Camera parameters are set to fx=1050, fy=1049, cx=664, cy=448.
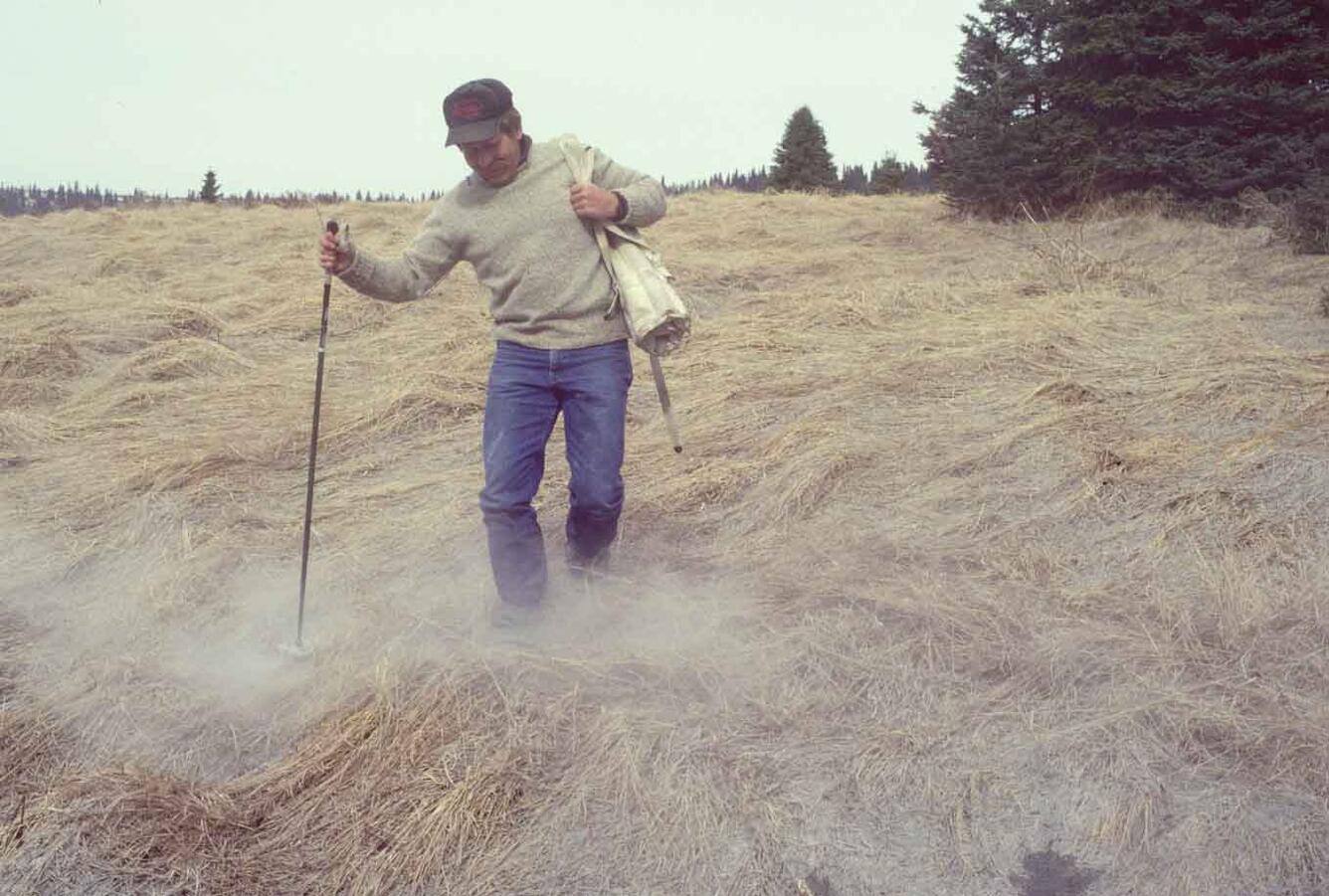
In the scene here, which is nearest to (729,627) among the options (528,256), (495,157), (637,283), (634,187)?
(637,283)

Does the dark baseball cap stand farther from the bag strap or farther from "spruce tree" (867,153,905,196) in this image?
Result: "spruce tree" (867,153,905,196)

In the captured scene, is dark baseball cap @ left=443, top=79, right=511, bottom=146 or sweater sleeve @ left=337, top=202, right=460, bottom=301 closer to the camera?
dark baseball cap @ left=443, top=79, right=511, bottom=146

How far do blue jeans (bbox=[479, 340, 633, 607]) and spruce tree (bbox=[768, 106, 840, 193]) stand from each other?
27.8 metres

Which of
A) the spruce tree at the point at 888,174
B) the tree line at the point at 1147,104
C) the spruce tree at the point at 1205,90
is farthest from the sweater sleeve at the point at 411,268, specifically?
the spruce tree at the point at 888,174

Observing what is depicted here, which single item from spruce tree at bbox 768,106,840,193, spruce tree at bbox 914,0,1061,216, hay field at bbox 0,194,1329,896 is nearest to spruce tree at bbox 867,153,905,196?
spruce tree at bbox 768,106,840,193

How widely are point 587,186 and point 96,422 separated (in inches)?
169

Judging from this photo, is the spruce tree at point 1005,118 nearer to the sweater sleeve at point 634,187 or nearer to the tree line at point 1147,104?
the tree line at point 1147,104

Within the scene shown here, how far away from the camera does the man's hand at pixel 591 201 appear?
333cm

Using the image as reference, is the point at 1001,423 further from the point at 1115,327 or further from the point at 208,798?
the point at 208,798

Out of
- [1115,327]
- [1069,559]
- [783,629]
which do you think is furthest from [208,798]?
[1115,327]

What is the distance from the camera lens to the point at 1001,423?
207 inches

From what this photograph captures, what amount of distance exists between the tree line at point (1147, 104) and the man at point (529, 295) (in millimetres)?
7755

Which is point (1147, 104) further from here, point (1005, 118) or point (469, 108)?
point (469, 108)

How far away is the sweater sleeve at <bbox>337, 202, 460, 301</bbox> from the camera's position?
3.41m
